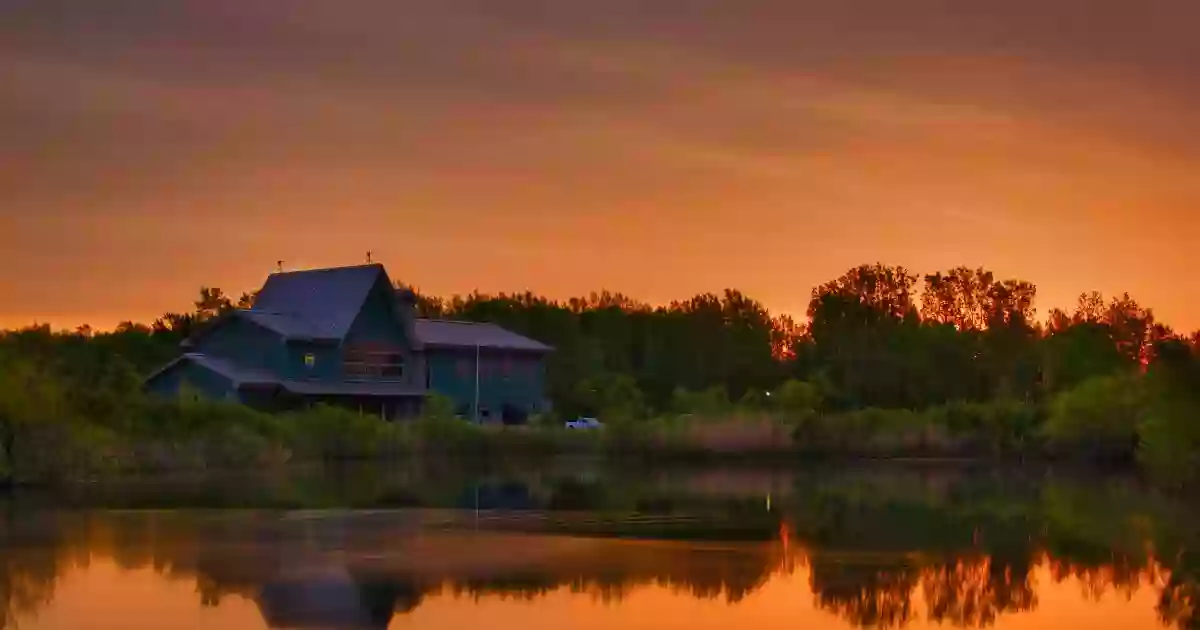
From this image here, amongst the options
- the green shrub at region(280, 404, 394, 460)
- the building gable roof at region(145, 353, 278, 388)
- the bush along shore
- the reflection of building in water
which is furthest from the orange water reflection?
the building gable roof at region(145, 353, 278, 388)

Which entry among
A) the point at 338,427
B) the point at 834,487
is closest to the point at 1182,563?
the point at 834,487

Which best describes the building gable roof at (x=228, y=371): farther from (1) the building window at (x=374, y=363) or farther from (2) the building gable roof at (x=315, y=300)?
(1) the building window at (x=374, y=363)

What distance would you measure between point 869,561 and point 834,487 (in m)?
16.7

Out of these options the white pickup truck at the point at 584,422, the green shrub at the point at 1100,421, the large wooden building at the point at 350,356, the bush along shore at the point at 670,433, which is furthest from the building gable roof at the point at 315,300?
the green shrub at the point at 1100,421

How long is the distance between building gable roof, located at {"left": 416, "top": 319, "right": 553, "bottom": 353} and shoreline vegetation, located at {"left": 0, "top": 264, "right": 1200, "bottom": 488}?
3.39m

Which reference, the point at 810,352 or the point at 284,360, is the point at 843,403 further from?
the point at 284,360

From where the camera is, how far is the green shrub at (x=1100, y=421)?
49.4 metres

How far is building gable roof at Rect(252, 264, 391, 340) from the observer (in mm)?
56312

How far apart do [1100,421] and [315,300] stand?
28.7 m

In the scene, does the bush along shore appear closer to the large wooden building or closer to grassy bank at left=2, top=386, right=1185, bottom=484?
grassy bank at left=2, top=386, right=1185, bottom=484

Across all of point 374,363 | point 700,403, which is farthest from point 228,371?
point 700,403

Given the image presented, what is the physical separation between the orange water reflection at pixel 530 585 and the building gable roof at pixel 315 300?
32.5 meters

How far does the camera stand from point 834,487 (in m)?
37.4

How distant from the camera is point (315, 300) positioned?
5891cm
